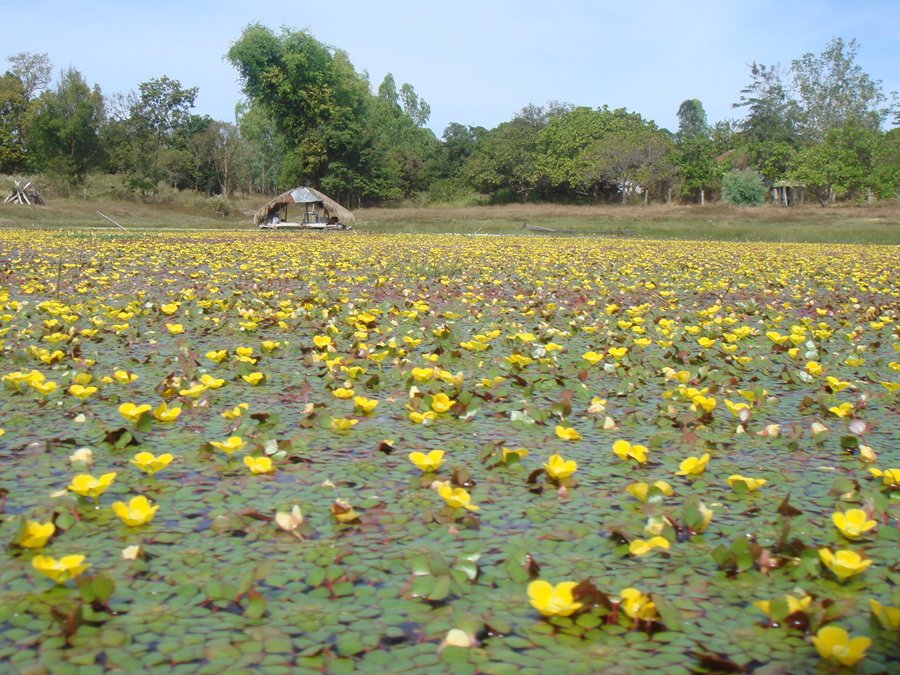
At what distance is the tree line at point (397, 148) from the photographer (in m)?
36.0

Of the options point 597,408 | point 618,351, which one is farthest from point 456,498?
point 618,351

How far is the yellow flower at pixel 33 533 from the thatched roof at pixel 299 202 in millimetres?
27406

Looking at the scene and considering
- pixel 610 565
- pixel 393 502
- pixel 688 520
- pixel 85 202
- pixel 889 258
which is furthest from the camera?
pixel 85 202

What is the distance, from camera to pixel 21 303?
17.9 ft

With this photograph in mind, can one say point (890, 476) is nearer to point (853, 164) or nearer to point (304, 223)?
point (304, 223)

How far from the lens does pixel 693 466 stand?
2.11 metres

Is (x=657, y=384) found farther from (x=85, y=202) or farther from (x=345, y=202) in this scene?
(x=345, y=202)

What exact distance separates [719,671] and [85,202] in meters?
33.5

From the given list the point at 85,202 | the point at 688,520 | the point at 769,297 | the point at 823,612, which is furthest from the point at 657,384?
the point at 85,202

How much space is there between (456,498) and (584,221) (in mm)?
30157

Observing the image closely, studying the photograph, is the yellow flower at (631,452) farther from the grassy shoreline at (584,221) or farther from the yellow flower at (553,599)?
the grassy shoreline at (584,221)

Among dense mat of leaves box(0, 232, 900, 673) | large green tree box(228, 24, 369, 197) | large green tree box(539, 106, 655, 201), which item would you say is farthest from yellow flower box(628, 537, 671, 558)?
large green tree box(539, 106, 655, 201)

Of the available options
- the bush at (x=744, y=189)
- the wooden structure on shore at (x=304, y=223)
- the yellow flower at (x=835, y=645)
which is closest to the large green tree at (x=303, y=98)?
the wooden structure on shore at (x=304, y=223)

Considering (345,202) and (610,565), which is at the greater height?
(345,202)
